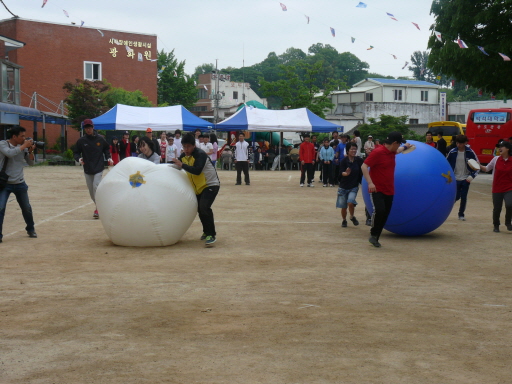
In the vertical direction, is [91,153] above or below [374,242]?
above

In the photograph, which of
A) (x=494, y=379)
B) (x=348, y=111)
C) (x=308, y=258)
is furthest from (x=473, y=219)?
(x=348, y=111)

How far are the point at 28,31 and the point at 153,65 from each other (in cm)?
1109

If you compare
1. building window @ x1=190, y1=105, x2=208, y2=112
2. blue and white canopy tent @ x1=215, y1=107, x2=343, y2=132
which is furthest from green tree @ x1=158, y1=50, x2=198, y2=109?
blue and white canopy tent @ x1=215, y1=107, x2=343, y2=132

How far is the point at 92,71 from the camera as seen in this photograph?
52438 mm

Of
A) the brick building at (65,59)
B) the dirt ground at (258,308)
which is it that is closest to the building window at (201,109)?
the brick building at (65,59)

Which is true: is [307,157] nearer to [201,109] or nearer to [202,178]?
[202,178]

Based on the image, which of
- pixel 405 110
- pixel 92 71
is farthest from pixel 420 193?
pixel 405 110

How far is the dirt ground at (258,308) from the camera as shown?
449 cm

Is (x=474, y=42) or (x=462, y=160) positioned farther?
(x=474, y=42)

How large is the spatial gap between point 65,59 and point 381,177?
148 feet

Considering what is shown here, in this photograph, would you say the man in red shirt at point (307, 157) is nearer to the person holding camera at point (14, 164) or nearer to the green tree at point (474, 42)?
the green tree at point (474, 42)

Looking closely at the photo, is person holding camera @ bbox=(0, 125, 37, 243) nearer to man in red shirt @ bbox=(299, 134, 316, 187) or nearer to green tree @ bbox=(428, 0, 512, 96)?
man in red shirt @ bbox=(299, 134, 316, 187)

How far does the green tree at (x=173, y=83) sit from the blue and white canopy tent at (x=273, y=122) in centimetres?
4016

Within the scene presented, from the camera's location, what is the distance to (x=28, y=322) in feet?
18.5
